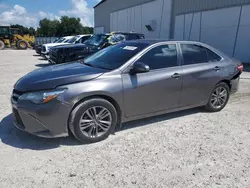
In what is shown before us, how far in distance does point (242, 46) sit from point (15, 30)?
24.1 metres

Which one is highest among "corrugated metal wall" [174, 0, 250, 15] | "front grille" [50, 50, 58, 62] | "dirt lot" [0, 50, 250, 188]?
"corrugated metal wall" [174, 0, 250, 15]

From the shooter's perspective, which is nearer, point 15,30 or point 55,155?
point 55,155

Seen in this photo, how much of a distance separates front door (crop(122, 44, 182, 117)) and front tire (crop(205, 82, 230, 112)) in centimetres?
105

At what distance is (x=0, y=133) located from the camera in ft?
12.5

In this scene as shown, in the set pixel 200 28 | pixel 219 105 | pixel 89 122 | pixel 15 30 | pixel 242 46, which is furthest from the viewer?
pixel 15 30

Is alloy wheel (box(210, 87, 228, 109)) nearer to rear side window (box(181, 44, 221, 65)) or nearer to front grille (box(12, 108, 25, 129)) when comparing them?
rear side window (box(181, 44, 221, 65))

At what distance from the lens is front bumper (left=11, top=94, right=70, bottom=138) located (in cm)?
315

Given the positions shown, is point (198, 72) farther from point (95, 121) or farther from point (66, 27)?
point (66, 27)

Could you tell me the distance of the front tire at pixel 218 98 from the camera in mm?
4906

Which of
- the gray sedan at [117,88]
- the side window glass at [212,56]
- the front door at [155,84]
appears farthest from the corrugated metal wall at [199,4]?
the front door at [155,84]

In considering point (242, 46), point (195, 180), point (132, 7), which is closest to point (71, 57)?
point (195, 180)

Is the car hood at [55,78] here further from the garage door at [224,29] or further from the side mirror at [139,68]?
the garage door at [224,29]

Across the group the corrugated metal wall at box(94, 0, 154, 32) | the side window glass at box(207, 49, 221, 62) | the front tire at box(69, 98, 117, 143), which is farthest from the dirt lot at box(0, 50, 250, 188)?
the corrugated metal wall at box(94, 0, 154, 32)

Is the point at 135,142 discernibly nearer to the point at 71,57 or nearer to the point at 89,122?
the point at 89,122
